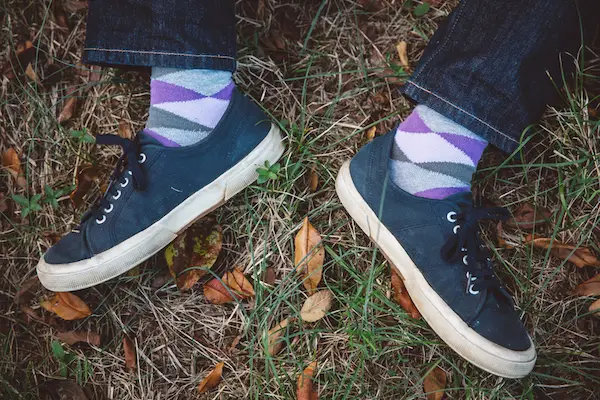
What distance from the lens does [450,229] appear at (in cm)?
121

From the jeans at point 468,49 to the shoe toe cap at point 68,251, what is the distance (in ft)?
1.52

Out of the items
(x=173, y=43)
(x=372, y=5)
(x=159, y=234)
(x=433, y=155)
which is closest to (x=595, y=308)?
(x=433, y=155)

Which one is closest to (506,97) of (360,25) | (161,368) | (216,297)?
(360,25)

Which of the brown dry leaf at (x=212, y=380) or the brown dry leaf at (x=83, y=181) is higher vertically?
the brown dry leaf at (x=83, y=181)

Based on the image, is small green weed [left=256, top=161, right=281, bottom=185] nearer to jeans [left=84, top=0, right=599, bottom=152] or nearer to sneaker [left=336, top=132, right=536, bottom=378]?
sneaker [left=336, top=132, right=536, bottom=378]

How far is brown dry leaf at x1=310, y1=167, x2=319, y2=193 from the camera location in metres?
1.36

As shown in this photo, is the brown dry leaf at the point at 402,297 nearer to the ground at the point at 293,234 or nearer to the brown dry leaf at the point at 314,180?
the ground at the point at 293,234

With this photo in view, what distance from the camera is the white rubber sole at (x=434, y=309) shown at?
1.14 meters

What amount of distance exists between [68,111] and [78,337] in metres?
0.67

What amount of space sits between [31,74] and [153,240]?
0.69 meters

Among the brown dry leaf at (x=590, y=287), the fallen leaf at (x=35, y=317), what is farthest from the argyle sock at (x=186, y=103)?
the brown dry leaf at (x=590, y=287)

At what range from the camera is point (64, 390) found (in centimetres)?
133

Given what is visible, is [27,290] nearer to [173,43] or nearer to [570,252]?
[173,43]

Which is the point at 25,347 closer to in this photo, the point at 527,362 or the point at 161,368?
the point at 161,368
